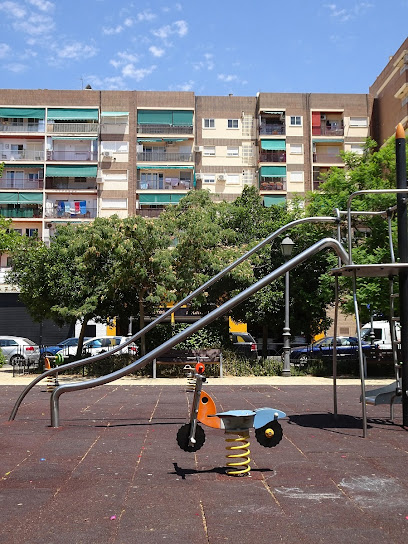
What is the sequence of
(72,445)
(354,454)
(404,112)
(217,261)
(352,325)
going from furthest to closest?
(352,325) → (404,112) → (217,261) → (72,445) → (354,454)

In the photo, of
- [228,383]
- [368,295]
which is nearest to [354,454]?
[228,383]

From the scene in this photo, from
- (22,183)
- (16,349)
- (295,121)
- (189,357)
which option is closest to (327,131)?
(295,121)

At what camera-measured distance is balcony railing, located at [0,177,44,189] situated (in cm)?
5100

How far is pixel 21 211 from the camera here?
166 ft

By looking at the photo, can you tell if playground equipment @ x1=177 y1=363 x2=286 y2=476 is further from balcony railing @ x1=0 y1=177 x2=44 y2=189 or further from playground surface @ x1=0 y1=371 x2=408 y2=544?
balcony railing @ x1=0 y1=177 x2=44 y2=189

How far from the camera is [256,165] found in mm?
52375

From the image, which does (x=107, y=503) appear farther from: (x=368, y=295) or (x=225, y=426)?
(x=368, y=295)

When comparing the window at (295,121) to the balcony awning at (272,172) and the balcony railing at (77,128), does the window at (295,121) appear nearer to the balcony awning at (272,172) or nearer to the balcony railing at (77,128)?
the balcony awning at (272,172)

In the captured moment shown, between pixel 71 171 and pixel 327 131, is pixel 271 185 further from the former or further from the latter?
pixel 71 171

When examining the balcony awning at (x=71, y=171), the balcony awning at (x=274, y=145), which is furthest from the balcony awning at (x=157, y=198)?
the balcony awning at (x=274, y=145)

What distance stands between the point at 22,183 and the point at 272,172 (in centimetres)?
2090

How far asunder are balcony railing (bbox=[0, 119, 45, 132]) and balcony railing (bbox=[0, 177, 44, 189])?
423 cm

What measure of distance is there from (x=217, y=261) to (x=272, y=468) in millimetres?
15332

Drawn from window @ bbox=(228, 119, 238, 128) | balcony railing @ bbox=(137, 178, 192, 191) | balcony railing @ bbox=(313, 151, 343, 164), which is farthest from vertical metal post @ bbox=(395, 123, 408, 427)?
window @ bbox=(228, 119, 238, 128)
